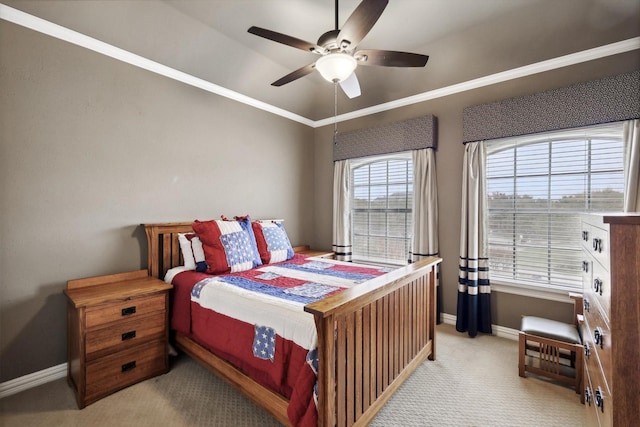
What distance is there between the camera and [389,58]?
200 cm

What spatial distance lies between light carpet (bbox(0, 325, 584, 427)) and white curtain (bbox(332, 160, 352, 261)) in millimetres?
2043

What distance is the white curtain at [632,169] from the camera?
2.27 meters

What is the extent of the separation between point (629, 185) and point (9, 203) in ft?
15.4

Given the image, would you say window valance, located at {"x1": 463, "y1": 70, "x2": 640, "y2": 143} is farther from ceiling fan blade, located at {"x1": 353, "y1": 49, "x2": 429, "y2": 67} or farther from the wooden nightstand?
the wooden nightstand

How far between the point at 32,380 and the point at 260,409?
177 centimetres

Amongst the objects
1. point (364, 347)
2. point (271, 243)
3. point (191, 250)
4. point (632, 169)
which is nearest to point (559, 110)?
point (632, 169)

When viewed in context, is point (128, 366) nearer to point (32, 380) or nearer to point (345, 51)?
point (32, 380)

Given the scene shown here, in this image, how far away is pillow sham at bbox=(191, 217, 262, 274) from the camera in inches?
104

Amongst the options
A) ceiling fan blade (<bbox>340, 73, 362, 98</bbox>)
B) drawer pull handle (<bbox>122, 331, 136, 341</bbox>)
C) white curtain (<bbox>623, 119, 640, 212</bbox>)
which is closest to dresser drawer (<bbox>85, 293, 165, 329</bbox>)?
drawer pull handle (<bbox>122, 331, 136, 341</bbox>)

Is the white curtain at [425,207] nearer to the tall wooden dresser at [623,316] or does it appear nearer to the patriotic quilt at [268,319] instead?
the patriotic quilt at [268,319]

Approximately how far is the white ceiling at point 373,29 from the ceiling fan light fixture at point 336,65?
2.77 ft

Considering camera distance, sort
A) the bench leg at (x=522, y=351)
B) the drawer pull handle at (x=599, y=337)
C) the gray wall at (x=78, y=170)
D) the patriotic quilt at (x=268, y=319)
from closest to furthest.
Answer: the drawer pull handle at (x=599, y=337) < the patriotic quilt at (x=268, y=319) < the gray wall at (x=78, y=170) < the bench leg at (x=522, y=351)

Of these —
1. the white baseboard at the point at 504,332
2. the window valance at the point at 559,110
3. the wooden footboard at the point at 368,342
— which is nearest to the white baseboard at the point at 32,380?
the wooden footboard at the point at 368,342

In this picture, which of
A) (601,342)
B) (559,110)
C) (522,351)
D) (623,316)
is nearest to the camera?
(623,316)
